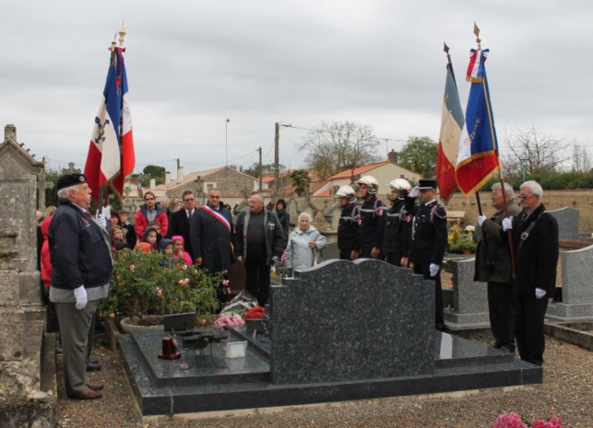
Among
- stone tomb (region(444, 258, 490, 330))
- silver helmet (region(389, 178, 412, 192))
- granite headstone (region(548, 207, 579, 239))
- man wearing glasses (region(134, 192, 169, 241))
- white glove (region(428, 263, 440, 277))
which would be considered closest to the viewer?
white glove (region(428, 263, 440, 277))

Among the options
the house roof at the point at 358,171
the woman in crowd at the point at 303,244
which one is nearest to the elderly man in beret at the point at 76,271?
the woman in crowd at the point at 303,244

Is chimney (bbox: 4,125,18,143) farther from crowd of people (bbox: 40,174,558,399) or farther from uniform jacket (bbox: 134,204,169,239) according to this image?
uniform jacket (bbox: 134,204,169,239)

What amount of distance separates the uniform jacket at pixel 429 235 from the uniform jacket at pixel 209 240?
2803 mm

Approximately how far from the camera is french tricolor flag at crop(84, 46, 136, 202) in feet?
26.1

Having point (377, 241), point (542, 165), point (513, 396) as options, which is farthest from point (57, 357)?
point (542, 165)

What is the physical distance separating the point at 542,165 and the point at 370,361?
49164mm

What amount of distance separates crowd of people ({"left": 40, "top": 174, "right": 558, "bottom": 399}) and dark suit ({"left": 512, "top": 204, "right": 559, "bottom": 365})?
10mm

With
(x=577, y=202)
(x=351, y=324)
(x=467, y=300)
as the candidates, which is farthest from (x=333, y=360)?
(x=577, y=202)

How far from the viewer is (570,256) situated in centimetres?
945

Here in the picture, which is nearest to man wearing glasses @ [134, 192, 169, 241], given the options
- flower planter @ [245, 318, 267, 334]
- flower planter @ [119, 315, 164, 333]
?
flower planter @ [119, 315, 164, 333]

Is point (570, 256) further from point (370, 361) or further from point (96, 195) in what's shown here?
point (96, 195)

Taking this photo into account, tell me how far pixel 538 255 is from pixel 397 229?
3.11 m

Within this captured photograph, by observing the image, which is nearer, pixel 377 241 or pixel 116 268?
pixel 116 268

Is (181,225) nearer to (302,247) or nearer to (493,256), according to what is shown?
(302,247)
